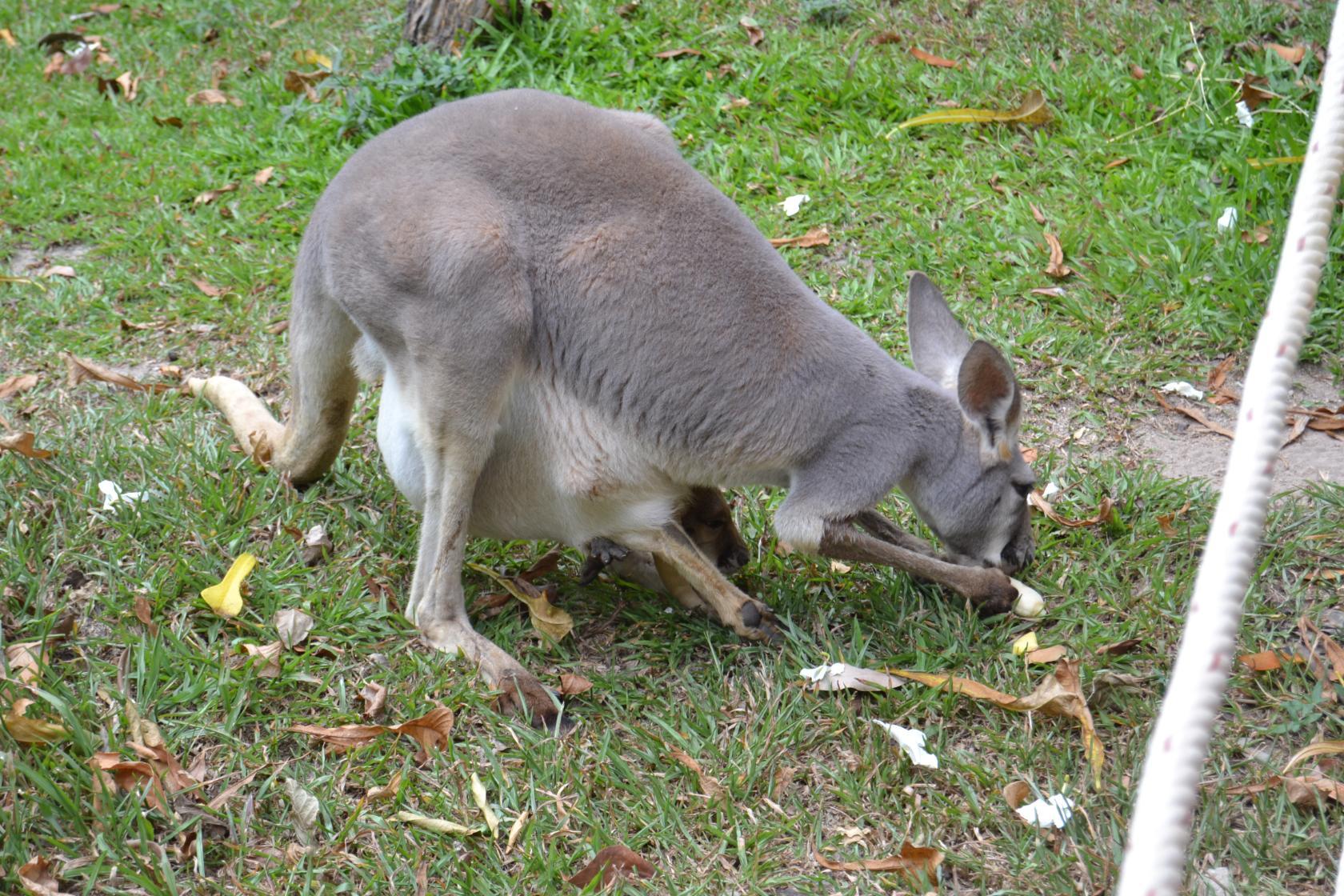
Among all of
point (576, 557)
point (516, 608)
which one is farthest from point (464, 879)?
point (576, 557)

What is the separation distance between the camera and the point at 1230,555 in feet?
4.07

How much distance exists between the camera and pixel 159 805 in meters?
2.61

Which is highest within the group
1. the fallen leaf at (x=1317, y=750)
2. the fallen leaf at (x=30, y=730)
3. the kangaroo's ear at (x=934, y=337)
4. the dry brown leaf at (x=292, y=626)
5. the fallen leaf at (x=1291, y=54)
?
the fallen leaf at (x=1291, y=54)

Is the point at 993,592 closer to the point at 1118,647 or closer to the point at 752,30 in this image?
the point at 1118,647

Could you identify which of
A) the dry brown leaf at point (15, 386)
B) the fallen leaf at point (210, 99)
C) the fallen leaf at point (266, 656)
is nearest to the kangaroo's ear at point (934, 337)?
the fallen leaf at point (266, 656)

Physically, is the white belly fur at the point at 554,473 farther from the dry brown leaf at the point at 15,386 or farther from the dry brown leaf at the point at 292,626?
the dry brown leaf at the point at 15,386

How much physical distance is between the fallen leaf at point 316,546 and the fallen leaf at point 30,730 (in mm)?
891

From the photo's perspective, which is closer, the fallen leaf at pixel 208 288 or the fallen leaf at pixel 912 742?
the fallen leaf at pixel 912 742

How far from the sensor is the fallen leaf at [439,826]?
2.67 meters

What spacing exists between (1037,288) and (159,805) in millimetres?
3357

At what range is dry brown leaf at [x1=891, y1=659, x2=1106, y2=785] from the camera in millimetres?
2778

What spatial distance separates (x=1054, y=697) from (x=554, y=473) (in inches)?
53.6

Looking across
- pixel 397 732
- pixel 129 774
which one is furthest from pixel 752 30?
pixel 129 774

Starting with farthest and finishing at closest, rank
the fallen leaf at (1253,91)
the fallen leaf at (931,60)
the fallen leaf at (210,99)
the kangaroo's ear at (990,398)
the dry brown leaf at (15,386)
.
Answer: the fallen leaf at (210,99) < the fallen leaf at (931,60) < the fallen leaf at (1253,91) < the dry brown leaf at (15,386) < the kangaroo's ear at (990,398)
